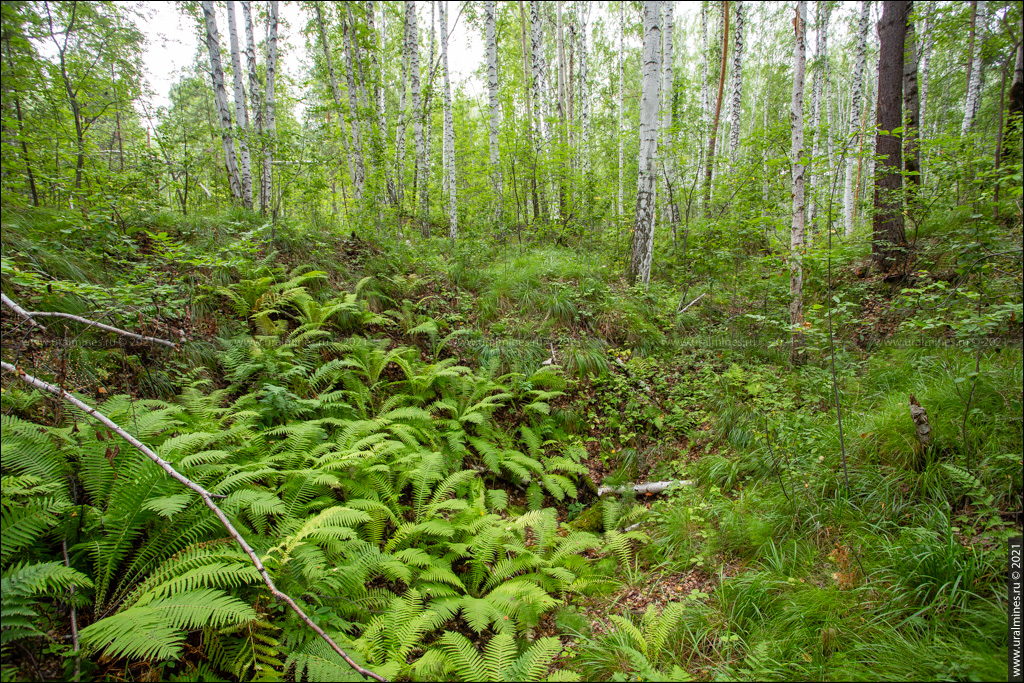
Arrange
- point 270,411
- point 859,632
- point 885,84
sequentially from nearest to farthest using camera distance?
point 859,632, point 270,411, point 885,84

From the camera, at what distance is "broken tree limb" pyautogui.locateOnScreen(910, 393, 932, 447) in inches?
118

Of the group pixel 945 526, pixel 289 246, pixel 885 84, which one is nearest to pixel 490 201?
pixel 289 246

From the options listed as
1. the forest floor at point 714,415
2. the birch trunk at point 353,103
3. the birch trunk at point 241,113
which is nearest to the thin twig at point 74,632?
the forest floor at point 714,415

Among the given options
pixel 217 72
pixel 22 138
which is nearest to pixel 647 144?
pixel 22 138

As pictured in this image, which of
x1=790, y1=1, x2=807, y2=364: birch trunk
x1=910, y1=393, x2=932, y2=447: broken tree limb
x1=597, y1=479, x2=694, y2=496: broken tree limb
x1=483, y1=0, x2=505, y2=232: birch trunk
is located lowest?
x1=597, y1=479, x2=694, y2=496: broken tree limb

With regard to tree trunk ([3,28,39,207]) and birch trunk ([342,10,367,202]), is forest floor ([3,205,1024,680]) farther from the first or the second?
birch trunk ([342,10,367,202])

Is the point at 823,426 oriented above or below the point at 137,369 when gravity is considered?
below

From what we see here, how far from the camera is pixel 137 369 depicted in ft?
12.3

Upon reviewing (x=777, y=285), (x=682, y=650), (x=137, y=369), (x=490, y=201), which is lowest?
(x=682, y=650)

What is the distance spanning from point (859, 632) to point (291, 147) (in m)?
10.9

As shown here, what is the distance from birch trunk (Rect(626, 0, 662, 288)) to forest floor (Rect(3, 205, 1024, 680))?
0.61 m

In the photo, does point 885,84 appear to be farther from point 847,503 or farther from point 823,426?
point 847,503

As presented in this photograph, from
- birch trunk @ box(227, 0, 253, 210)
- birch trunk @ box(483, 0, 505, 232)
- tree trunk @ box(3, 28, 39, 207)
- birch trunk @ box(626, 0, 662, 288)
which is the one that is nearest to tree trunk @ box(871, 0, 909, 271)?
birch trunk @ box(626, 0, 662, 288)

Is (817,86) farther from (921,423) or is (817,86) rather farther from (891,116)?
(921,423)
